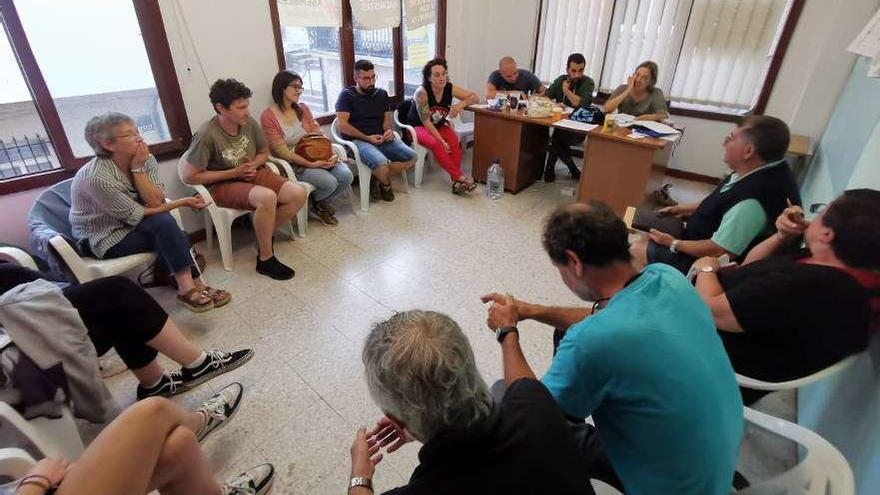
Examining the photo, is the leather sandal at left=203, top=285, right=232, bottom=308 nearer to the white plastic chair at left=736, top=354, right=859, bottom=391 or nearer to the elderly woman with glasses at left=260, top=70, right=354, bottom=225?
the elderly woman with glasses at left=260, top=70, right=354, bottom=225

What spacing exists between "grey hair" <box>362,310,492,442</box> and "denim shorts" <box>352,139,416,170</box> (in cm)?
289

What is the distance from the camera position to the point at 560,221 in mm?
1127

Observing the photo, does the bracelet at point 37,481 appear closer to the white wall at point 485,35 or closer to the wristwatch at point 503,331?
the wristwatch at point 503,331

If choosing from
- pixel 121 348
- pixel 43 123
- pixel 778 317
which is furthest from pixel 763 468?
pixel 43 123

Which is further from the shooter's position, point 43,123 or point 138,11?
point 138,11

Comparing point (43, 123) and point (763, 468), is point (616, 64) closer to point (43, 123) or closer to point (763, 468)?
point (763, 468)

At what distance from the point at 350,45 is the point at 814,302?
3597 mm

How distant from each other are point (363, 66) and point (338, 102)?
36 centimetres

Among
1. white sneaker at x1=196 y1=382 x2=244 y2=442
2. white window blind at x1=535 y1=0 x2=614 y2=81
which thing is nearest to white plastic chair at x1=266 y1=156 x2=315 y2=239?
white sneaker at x1=196 y1=382 x2=244 y2=442

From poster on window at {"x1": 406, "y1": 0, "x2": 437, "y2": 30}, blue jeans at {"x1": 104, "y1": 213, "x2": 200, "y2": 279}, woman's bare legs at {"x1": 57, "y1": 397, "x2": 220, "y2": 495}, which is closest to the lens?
woman's bare legs at {"x1": 57, "y1": 397, "x2": 220, "y2": 495}

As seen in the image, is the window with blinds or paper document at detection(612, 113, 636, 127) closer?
paper document at detection(612, 113, 636, 127)

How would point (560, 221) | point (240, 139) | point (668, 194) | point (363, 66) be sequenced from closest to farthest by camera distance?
1. point (560, 221)
2. point (240, 139)
3. point (363, 66)
4. point (668, 194)

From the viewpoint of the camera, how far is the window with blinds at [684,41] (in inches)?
146

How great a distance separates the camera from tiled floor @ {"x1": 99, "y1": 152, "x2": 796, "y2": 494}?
5.59 feet
